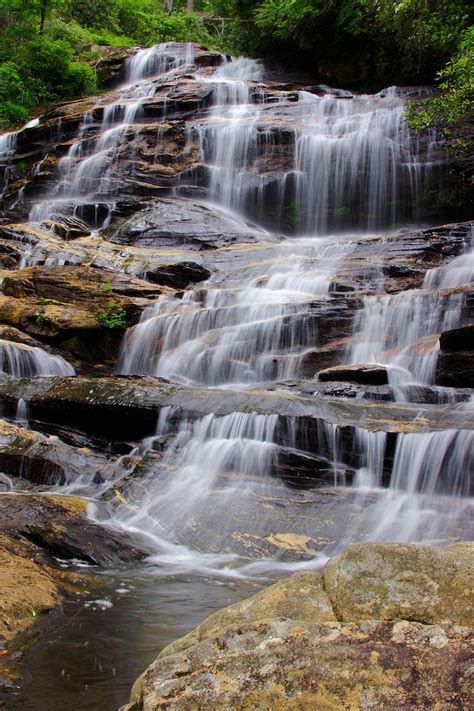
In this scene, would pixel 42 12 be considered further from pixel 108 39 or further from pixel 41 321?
pixel 41 321

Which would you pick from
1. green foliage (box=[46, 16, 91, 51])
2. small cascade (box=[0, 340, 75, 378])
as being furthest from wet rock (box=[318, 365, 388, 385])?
green foliage (box=[46, 16, 91, 51])

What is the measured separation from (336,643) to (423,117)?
49.0 feet

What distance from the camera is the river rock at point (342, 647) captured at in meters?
1.74

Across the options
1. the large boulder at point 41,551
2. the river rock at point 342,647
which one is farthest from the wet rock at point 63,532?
the river rock at point 342,647

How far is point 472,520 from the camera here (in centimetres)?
565

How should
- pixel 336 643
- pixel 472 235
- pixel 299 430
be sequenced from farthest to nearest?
pixel 472 235 < pixel 299 430 < pixel 336 643

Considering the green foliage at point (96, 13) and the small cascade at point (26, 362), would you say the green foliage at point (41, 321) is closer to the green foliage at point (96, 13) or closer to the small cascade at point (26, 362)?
the small cascade at point (26, 362)

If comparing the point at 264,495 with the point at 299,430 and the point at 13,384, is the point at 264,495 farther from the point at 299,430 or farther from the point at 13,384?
the point at 13,384

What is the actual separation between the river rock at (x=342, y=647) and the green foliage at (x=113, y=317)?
991 centimetres

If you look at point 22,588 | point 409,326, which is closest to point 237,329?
point 409,326

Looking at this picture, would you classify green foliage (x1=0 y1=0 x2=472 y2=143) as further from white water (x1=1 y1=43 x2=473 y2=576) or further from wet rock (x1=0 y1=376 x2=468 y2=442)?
wet rock (x1=0 y1=376 x2=468 y2=442)

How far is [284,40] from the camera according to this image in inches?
978

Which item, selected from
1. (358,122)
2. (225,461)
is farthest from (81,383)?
(358,122)

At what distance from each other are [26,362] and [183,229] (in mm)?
7966
